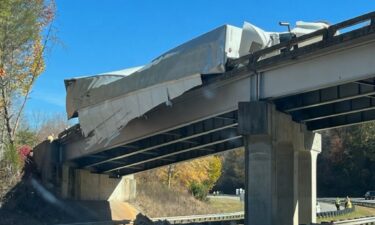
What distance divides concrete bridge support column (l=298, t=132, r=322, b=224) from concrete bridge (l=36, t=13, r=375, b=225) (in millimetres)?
50

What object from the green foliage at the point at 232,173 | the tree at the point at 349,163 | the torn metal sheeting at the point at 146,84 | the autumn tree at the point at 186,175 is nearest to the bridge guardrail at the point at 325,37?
the torn metal sheeting at the point at 146,84

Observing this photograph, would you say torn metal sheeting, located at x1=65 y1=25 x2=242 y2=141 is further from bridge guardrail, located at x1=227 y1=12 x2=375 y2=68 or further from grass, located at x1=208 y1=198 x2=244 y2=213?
grass, located at x1=208 y1=198 x2=244 y2=213

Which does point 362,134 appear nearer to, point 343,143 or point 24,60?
point 343,143

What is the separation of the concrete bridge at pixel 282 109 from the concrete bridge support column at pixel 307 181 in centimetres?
5

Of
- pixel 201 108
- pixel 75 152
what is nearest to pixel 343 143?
pixel 75 152

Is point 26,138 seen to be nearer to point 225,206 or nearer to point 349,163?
point 225,206

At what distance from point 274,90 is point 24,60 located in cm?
1843

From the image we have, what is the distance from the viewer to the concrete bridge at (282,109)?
67.6 feet

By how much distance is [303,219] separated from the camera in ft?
94.1

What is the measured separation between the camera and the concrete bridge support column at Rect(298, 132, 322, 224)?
28328 millimetres

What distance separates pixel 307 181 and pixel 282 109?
530cm

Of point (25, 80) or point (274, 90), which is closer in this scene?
point (274, 90)

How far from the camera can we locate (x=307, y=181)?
28.5 m

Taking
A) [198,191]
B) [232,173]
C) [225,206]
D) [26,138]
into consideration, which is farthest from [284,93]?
[232,173]
